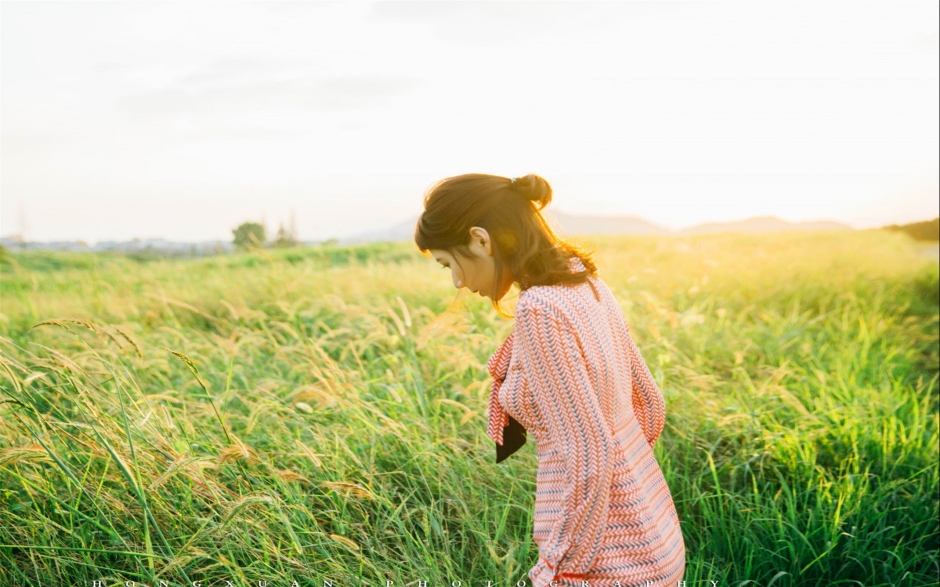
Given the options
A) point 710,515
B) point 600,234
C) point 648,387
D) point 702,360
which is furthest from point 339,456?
point 600,234

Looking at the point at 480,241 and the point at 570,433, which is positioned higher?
the point at 480,241

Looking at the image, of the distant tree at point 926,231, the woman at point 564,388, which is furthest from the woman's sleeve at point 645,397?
the distant tree at point 926,231

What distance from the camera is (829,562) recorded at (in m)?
2.99

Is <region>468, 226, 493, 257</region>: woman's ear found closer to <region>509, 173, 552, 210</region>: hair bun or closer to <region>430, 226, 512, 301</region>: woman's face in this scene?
<region>430, 226, 512, 301</region>: woman's face

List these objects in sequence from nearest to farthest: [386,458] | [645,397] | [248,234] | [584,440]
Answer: [584,440] < [645,397] < [386,458] < [248,234]

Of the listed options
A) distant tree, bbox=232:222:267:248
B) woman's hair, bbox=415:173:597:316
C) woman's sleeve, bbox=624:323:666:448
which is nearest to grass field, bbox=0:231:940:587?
woman's hair, bbox=415:173:597:316

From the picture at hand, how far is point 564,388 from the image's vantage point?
1601mm

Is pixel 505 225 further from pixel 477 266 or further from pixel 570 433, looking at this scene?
pixel 570 433

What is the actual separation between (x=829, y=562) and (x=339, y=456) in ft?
7.09

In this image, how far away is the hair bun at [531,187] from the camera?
73.1 inches

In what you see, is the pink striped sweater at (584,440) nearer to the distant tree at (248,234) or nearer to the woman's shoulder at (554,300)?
the woman's shoulder at (554,300)

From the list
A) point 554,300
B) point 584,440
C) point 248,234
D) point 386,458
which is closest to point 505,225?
point 554,300

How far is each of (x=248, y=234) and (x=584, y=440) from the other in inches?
223

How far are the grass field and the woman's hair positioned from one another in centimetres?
54
